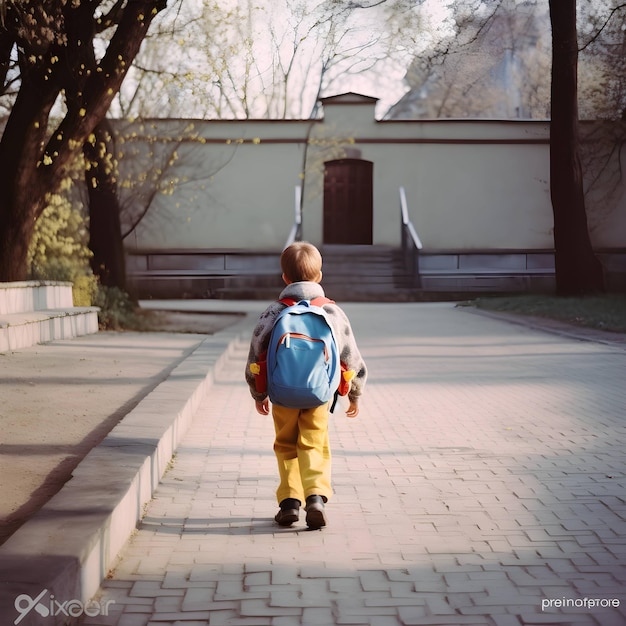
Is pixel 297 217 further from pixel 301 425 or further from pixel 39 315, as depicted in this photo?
pixel 301 425

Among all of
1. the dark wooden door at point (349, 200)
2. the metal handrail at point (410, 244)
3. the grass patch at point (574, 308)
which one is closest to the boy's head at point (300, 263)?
the grass patch at point (574, 308)

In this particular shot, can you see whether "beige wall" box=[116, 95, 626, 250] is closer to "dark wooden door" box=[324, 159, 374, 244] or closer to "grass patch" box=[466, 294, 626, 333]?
"dark wooden door" box=[324, 159, 374, 244]

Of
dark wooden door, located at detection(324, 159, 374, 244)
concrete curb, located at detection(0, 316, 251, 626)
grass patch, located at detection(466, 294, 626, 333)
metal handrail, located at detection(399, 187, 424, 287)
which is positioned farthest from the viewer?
dark wooden door, located at detection(324, 159, 374, 244)

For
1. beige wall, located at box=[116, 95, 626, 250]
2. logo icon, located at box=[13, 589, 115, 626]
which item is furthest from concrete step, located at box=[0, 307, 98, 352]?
beige wall, located at box=[116, 95, 626, 250]

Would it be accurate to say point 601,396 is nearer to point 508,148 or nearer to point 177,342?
point 177,342

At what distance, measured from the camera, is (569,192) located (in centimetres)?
2133

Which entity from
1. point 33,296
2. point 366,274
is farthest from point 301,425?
point 366,274

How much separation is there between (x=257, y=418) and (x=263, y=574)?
3840mm

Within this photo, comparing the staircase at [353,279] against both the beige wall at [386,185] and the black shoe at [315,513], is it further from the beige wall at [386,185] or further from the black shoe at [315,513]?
the black shoe at [315,513]

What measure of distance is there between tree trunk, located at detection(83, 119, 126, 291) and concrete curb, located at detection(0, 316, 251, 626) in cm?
1036

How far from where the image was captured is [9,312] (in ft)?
40.1

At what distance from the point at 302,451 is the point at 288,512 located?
0.28 m

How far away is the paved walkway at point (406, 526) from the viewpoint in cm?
342

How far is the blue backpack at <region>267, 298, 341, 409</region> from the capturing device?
425cm
